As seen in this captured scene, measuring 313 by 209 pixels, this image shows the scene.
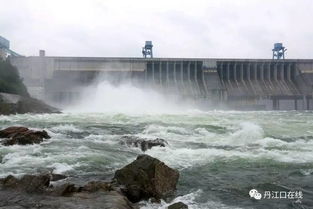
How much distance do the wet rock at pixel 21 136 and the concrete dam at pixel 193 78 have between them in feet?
113

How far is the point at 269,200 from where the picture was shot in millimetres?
8141

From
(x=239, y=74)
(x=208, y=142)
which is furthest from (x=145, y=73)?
(x=208, y=142)

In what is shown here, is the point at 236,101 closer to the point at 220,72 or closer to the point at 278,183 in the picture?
the point at 220,72

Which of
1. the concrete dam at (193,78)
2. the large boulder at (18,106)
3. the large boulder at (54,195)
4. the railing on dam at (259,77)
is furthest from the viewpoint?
the railing on dam at (259,77)

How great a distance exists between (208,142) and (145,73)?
39.6 metres

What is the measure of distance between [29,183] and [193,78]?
51.2 metres

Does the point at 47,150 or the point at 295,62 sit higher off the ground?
the point at 295,62

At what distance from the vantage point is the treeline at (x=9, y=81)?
37.9m

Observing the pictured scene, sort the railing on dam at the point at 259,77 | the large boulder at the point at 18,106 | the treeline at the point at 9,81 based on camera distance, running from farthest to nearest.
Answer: the railing on dam at the point at 259,77 < the treeline at the point at 9,81 < the large boulder at the point at 18,106

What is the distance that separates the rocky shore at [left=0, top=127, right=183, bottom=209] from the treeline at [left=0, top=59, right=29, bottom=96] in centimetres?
3229

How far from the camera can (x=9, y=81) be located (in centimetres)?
4038

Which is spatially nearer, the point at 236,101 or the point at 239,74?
the point at 236,101

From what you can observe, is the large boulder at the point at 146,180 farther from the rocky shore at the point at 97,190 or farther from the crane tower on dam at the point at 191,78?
the crane tower on dam at the point at 191,78

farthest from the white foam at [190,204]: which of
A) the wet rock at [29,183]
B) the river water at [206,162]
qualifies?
the wet rock at [29,183]
